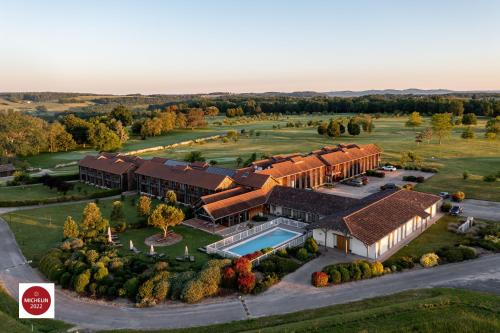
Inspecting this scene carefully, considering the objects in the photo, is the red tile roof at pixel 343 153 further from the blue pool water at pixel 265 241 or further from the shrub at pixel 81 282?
the shrub at pixel 81 282

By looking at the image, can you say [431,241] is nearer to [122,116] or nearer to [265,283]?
[265,283]

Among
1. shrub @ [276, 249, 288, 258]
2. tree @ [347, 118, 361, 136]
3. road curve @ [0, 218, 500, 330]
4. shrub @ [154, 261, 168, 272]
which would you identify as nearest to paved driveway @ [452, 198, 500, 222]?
road curve @ [0, 218, 500, 330]

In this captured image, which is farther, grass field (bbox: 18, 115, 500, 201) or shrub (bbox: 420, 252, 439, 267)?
grass field (bbox: 18, 115, 500, 201)

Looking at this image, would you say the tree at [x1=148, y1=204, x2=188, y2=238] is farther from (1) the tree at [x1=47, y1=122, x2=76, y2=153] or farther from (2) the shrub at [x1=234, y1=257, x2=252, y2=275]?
(1) the tree at [x1=47, y1=122, x2=76, y2=153]

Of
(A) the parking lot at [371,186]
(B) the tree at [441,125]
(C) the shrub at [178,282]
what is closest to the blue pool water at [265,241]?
(C) the shrub at [178,282]

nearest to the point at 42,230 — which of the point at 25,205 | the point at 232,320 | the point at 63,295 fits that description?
the point at 25,205

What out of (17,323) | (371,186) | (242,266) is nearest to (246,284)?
(242,266)
